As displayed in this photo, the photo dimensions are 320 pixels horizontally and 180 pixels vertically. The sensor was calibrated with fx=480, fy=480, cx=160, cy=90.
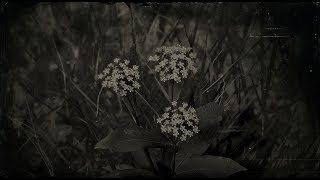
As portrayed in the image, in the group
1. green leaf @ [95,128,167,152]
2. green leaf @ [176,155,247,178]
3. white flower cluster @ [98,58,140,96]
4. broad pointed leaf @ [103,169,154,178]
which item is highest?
white flower cluster @ [98,58,140,96]

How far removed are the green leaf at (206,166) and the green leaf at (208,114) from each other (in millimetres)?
144

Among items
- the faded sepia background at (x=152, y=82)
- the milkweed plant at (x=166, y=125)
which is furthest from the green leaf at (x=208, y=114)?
the faded sepia background at (x=152, y=82)

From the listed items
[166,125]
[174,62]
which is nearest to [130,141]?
[166,125]

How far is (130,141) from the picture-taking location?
77.8 inches

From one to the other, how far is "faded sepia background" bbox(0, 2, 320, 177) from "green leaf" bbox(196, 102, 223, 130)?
14cm

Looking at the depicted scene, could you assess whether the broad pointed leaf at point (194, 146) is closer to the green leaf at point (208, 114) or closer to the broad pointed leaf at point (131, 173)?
the green leaf at point (208, 114)

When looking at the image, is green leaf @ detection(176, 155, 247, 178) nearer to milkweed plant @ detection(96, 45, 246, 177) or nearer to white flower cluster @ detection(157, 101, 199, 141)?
milkweed plant @ detection(96, 45, 246, 177)

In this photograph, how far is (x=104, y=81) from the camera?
208cm

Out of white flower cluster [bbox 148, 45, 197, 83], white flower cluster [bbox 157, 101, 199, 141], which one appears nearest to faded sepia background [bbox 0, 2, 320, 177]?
white flower cluster [bbox 148, 45, 197, 83]

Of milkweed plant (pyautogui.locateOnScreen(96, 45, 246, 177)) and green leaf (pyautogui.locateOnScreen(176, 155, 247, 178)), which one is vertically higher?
milkweed plant (pyautogui.locateOnScreen(96, 45, 246, 177))

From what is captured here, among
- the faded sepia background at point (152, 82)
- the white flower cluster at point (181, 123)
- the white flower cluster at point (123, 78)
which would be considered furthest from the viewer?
the faded sepia background at point (152, 82)

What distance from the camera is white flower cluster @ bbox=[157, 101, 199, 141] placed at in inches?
76.2

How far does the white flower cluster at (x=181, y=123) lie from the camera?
1.93 meters

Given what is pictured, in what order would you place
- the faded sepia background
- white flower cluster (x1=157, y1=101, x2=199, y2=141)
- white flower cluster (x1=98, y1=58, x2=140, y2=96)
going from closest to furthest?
white flower cluster (x1=157, y1=101, x2=199, y2=141) → white flower cluster (x1=98, y1=58, x2=140, y2=96) → the faded sepia background
